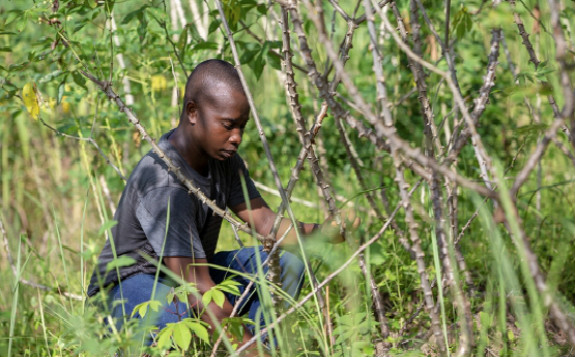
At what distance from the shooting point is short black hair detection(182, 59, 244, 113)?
2.31 meters

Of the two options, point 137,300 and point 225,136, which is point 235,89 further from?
point 137,300

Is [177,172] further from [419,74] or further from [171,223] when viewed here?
[419,74]

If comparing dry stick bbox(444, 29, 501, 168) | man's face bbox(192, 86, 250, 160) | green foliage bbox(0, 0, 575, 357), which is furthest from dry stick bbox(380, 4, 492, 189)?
man's face bbox(192, 86, 250, 160)

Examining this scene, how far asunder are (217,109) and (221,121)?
42 mm

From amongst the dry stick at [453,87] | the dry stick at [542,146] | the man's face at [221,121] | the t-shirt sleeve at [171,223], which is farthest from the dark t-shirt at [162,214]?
the dry stick at [542,146]

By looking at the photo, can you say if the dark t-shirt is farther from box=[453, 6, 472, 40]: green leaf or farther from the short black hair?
box=[453, 6, 472, 40]: green leaf

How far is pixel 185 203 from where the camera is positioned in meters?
2.25

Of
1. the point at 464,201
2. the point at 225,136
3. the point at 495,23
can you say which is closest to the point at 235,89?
the point at 225,136

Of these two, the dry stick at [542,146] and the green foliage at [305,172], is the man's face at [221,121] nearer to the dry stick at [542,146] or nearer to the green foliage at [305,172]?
the green foliage at [305,172]

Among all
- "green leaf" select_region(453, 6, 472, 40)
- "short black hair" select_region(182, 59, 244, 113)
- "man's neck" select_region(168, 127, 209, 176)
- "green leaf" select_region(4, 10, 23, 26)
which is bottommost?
"man's neck" select_region(168, 127, 209, 176)

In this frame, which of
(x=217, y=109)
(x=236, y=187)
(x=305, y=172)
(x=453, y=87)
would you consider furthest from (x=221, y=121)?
(x=305, y=172)

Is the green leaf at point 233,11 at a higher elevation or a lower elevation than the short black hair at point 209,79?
higher

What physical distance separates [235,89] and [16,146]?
3.61 meters

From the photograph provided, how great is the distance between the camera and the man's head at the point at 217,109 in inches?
90.4
